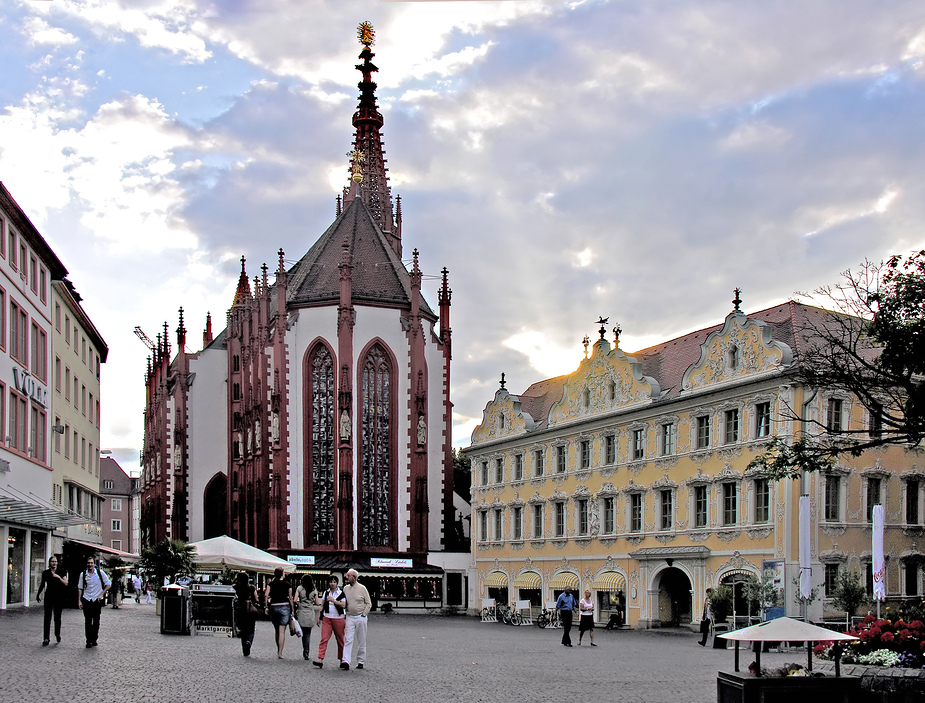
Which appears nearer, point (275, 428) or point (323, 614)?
point (323, 614)

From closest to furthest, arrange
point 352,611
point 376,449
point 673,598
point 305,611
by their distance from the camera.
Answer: point 352,611, point 305,611, point 673,598, point 376,449

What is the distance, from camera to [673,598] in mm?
46031

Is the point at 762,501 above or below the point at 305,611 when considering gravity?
above

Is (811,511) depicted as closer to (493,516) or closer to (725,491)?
(725,491)

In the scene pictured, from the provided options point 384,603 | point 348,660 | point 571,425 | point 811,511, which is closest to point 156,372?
point 384,603

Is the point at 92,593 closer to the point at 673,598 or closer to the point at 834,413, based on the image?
the point at 834,413

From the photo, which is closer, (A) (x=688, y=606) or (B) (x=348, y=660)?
(B) (x=348, y=660)

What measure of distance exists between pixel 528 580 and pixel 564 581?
11.6 feet

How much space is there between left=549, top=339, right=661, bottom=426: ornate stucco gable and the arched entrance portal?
6650 millimetres

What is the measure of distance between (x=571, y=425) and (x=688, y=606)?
9.42 metres

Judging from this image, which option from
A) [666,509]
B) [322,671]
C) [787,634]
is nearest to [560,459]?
[666,509]

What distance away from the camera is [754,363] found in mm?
41188

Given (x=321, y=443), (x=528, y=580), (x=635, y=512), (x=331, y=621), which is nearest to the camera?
(x=331, y=621)

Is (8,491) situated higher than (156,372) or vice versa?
(156,372)
